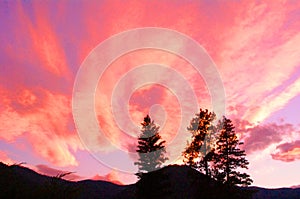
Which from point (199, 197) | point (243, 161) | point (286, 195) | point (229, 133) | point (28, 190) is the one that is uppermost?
point (286, 195)

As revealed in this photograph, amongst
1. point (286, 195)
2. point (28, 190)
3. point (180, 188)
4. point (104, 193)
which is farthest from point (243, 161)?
point (286, 195)

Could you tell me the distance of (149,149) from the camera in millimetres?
45688

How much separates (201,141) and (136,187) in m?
11.3

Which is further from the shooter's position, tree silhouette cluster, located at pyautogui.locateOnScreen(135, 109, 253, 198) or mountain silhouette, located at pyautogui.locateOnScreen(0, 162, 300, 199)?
tree silhouette cluster, located at pyautogui.locateOnScreen(135, 109, 253, 198)

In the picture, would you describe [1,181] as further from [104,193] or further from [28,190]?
[104,193]

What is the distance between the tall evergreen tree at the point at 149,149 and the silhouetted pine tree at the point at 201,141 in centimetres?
371

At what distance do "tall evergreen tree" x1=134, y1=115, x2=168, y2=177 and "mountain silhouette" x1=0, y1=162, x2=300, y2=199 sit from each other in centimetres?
141

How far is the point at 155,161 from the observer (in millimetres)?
45625

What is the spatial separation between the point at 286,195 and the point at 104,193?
84946 millimetres

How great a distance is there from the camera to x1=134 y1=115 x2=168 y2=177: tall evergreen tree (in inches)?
1783

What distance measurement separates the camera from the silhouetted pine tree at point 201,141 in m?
43.4

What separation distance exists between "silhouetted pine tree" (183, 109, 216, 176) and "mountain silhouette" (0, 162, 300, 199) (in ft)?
6.42

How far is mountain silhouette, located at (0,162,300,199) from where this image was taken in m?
6.48

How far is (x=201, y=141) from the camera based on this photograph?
147 feet
